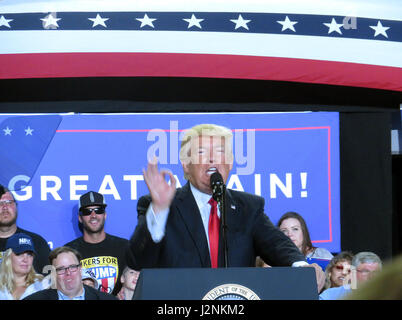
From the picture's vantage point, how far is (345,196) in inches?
251

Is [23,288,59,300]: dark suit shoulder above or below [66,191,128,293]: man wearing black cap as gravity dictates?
below

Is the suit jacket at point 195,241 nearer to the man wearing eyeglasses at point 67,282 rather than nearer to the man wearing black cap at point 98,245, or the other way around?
the man wearing black cap at point 98,245

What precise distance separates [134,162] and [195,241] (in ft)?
2.92

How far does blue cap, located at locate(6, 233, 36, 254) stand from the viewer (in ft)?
19.2

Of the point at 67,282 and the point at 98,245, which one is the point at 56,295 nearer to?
the point at 67,282

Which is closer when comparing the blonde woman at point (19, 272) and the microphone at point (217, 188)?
the microphone at point (217, 188)

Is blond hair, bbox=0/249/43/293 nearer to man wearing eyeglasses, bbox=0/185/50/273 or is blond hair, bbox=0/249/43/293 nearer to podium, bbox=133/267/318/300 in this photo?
man wearing eyeglasses, bbox=0/185/50/273

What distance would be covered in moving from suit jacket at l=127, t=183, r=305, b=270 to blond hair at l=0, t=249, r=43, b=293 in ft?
2.38

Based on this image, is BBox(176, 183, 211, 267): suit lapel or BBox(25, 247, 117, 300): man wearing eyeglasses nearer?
BBox(25, 247, 117, 300): man wearing eyeglasses

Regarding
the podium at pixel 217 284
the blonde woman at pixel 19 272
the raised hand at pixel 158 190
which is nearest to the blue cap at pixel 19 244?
the blonde woman at pixel 19 272

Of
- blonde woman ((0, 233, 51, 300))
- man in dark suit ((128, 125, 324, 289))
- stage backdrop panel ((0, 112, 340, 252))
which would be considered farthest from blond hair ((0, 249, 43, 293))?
man in dark suit ((128, 125, 324, 289))

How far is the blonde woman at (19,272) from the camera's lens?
5.73m

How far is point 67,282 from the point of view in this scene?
5.49m

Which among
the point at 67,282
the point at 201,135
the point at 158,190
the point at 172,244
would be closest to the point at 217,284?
the point at 158,190
